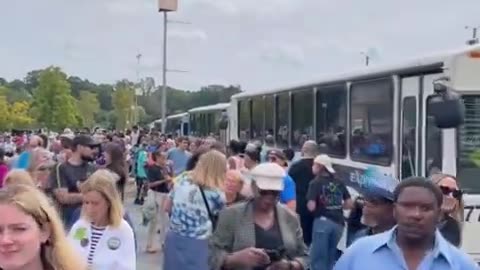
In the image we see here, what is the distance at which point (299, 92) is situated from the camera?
50.2 ft

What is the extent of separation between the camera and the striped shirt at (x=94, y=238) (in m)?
5.50

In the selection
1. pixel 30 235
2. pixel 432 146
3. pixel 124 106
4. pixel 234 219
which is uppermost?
pixel 124 106

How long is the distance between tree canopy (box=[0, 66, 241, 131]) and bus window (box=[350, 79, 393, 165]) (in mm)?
39477

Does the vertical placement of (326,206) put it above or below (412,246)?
below

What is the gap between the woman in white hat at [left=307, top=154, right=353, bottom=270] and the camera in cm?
995

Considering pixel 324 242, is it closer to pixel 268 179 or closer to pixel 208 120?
pixel 268 179

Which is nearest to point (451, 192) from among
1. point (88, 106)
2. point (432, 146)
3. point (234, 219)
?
point (234, 219)

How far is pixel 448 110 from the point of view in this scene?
8.11 m

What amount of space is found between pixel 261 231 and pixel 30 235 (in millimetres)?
2835

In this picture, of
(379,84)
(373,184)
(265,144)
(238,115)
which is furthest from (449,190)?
(238,115)

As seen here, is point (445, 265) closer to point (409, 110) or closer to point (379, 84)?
point (409, 110)

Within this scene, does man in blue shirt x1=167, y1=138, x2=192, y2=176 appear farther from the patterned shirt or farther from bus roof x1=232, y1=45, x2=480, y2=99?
the patterned shirt

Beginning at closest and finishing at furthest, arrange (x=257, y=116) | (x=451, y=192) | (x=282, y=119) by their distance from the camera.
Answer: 1. (x=451, y=192)
2. (x=282, y=119)
3. (x=257, y=116)

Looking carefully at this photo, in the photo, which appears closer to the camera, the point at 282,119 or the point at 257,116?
the point at 282,119
